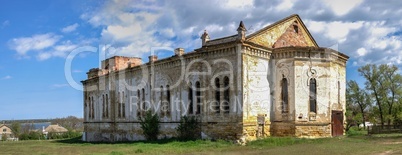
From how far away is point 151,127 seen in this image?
2844 centimetres

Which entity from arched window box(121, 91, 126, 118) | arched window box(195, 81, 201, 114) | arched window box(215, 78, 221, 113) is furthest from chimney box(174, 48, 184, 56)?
arched window box(121, 91, 126, 118)

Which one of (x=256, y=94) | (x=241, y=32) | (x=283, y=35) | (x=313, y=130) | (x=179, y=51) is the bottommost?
(x=313, y=130)

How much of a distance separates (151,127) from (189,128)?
432cm

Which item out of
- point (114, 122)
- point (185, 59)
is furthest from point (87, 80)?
point (185, 59)

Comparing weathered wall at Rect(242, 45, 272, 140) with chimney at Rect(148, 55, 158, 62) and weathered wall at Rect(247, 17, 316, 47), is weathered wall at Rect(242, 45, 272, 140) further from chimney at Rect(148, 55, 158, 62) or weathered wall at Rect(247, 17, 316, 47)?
chimney at Rect(148, 55, 158, 62)

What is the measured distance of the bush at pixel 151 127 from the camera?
28.4 meters

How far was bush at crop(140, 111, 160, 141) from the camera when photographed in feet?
93.2

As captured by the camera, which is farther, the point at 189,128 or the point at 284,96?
the point at 189,128

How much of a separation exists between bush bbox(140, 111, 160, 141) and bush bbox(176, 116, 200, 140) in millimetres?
3224

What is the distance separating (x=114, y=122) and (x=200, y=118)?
12.5 meters

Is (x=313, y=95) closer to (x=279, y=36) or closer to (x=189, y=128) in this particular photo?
(x=279, y=36)

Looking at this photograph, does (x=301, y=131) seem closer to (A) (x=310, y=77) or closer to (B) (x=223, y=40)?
(A) (x=310, y=77)

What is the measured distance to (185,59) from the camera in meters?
26.4

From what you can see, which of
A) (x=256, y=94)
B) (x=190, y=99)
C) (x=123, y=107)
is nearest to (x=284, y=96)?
(x=256, y=94)
